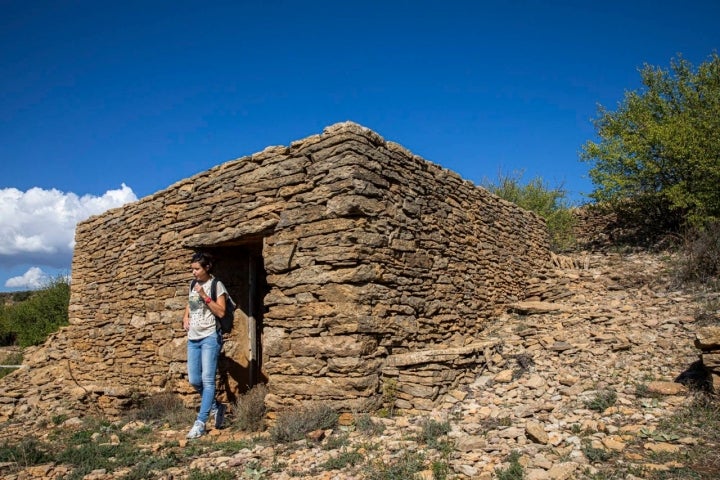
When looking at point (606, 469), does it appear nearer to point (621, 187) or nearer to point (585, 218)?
point (621, 187)

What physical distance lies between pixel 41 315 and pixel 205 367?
13.9 meters

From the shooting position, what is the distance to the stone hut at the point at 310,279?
5.06 m

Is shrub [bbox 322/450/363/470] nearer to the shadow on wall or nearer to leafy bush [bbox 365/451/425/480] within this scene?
leafy bush [bbox 365/451/425/480]

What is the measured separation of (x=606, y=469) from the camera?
3135mm

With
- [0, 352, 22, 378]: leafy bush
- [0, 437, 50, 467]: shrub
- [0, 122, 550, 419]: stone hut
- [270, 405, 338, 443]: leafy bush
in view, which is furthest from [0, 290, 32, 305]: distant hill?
[270, 405, 338, 443]: leafy bush

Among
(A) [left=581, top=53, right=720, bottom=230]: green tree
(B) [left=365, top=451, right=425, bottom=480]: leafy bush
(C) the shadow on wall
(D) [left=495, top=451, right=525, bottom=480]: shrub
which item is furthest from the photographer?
(A) [left=581, top=53, right=720, bottom=230]: green tree

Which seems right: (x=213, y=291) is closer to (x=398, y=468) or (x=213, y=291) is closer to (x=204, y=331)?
(x=204, y=331)

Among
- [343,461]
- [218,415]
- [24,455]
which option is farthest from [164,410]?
[343,461]

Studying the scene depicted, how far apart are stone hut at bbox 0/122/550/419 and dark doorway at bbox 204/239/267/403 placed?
0.02 metres

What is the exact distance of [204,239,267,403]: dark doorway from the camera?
6.46 meters

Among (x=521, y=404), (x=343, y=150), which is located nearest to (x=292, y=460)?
(x=521, y=404)

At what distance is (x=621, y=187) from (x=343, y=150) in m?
9.56

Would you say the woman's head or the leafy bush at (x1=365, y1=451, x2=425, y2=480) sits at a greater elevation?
the woman's head

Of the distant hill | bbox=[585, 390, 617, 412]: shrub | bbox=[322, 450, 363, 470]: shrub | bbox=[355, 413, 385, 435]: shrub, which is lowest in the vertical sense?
bbox=[322, 450, 363, 470]: shrub
